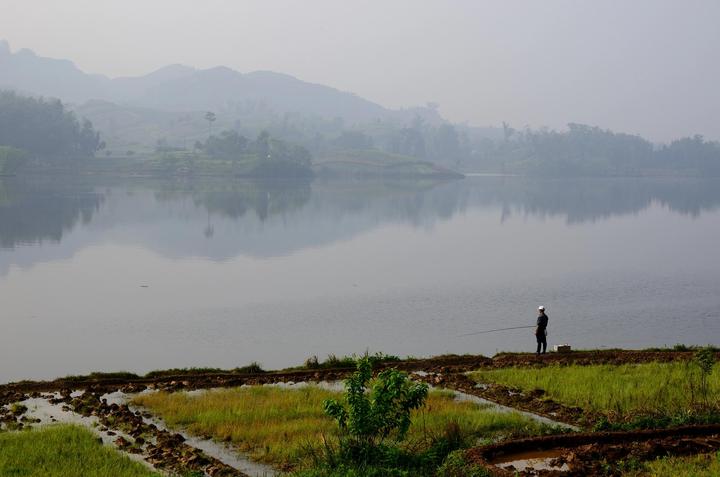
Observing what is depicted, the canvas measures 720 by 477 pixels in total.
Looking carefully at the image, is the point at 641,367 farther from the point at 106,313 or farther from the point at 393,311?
the point at 106,313

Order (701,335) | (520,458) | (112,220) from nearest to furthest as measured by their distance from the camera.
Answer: (520,458)
(701,335)
(112,220)

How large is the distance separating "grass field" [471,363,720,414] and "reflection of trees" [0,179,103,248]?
48478mm

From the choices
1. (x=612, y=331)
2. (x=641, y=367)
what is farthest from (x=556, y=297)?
(x=641, y=367)

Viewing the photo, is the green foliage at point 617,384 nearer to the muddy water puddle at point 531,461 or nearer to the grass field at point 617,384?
the grass field at point 617,384

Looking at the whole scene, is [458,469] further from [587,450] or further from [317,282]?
A: [317,282]

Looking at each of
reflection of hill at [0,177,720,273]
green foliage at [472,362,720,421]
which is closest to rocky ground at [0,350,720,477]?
green foliage at [472,362,720,421]

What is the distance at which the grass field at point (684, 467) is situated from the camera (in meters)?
12.0

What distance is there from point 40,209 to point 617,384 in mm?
77719

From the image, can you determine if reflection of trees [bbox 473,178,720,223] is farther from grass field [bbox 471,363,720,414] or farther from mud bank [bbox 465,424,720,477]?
mud bank [bbox 465,424,720,477]

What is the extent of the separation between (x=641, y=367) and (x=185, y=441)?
500 inches

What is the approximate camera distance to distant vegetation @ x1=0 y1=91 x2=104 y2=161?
15325 cm

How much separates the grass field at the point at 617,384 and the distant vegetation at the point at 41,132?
479ft

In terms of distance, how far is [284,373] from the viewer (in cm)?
2222

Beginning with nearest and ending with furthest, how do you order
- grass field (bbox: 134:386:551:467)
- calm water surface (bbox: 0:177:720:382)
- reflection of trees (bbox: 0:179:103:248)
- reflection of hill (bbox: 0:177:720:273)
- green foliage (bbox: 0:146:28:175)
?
grass field (bbox: 134:386:551:467)
calm water surface (bbox: 0:177:720:382)
reflection of hill (bbox: 0:177:720:273)
reflection of trees (bbox: 0:179:103:248)
green foliage (bbox: 0:146:28:175)
